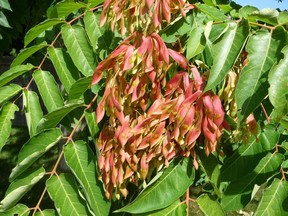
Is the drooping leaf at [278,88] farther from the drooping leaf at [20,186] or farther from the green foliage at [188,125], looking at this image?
the drooping leaf at [20,186]

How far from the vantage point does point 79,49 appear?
1.42 meters

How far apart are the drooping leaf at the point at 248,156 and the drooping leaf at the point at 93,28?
55cm

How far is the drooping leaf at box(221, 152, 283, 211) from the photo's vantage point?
1.17 m

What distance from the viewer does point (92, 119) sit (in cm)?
128

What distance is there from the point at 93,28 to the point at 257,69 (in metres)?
0.62

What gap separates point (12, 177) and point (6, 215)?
0.11 m

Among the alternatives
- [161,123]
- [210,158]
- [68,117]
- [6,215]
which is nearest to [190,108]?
[161,123]

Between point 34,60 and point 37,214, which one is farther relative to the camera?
point 34,60

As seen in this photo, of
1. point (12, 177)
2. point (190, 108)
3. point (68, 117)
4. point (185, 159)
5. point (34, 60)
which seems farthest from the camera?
point (34, 60)

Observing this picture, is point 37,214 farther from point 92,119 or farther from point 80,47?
point 80,47

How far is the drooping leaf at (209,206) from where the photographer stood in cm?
109

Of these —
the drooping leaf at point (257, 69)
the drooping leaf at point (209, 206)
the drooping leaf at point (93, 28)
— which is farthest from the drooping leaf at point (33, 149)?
the drooping leaf at point (257, 69)

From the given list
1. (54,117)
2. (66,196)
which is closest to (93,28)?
(54,117)

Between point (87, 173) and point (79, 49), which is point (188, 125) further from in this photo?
point (79, 49)
